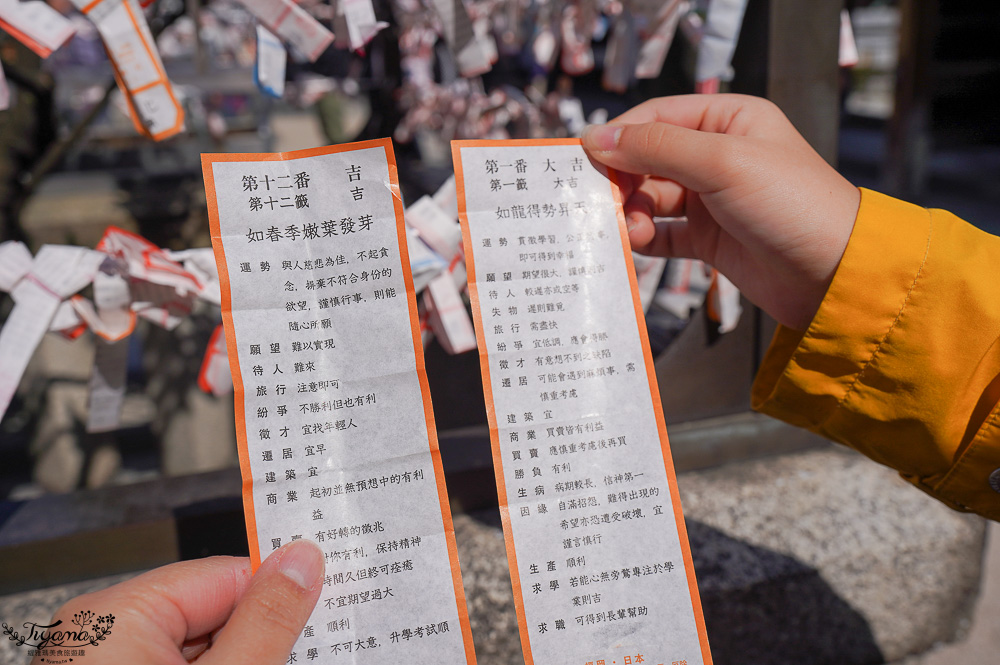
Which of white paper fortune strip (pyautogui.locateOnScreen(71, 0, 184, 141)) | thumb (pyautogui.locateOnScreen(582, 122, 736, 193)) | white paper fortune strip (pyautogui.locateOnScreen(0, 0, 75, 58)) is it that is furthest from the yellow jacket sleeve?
white paper fortune strip (pyautogui.locateOnScreen(0, 0, 75, 58))

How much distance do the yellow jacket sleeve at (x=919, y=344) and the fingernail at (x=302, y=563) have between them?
1.96 feet

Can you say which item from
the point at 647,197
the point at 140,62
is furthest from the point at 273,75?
the point at 647,197

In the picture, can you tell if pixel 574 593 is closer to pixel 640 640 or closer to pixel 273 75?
pixel 640 640

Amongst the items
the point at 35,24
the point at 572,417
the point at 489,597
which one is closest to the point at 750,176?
the point at 572,417

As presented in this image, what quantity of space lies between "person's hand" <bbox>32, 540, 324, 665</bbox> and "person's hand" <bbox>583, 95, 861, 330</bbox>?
1.74 ft

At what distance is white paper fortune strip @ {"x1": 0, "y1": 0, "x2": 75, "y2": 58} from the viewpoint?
0.83 m

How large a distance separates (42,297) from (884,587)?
148 cm

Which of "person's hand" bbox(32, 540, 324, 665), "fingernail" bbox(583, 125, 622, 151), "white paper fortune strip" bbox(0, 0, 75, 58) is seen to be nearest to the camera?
"person's hand" bbox(32, 540, 324, 665)

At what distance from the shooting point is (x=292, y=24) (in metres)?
0.89

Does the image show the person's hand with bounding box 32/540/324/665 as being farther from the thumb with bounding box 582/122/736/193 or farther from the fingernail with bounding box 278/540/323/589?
the thumb with bounding box 582/122/736/193

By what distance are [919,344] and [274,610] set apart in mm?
734

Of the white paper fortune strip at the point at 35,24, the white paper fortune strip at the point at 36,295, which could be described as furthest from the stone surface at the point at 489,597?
the white paper fortune strip at the point at 35,24

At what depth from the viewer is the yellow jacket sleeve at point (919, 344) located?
2.31ft

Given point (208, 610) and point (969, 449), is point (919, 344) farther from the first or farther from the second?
point (208, 610)
